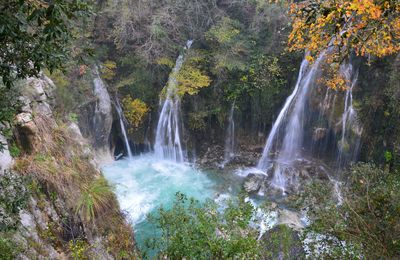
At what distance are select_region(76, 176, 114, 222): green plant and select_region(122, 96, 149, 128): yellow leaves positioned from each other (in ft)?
21.5

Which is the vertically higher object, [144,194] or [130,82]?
[130,82]

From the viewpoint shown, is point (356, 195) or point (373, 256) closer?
point (373, 256)

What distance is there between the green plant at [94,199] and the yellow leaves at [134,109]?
6.55 meters

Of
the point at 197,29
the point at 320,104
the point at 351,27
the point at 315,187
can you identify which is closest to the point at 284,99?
the point at 320,104

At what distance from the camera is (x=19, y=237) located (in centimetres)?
400

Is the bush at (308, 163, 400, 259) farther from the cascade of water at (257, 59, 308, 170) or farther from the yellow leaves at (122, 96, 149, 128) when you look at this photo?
the yellow leaves at (122, 96, 149, 128)

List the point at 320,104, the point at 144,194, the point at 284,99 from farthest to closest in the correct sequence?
the point at 284,99 < the point at 320,104 < the point at 144,194

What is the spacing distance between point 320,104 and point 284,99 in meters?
1.32

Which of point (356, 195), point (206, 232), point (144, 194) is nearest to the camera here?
point (206, 232)

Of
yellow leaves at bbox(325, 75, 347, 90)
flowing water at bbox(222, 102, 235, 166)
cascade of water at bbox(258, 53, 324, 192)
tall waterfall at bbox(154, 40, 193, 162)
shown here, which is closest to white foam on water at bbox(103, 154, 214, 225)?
tall waterfall at bbox(154, 40, 193, 162)

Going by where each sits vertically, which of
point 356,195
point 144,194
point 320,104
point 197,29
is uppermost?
point 197,29

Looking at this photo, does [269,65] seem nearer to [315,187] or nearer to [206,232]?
[315,187]

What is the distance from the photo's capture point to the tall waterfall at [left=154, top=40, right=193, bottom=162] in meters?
12.4

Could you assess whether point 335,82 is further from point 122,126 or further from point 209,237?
point 122,126
